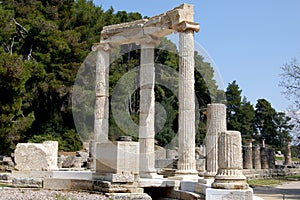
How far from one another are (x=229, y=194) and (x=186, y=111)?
6.34 metres

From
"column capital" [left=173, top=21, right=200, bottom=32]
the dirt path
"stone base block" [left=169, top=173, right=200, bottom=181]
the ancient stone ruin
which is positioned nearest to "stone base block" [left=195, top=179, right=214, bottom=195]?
the ancient stone ruin

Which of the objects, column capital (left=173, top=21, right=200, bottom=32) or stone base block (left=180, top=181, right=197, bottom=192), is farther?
column capital (left=173, top=21, right=200, bottom=32)

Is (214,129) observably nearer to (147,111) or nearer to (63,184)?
(63,184)

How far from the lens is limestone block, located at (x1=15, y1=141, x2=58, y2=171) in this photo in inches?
645

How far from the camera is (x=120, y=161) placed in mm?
11625

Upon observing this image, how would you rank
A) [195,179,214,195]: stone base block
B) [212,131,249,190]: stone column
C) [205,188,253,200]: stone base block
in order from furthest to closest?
[195,179,214,195]: stone base block
[212,131,249,190]: stone column
[205,188,253,200]: stone base block

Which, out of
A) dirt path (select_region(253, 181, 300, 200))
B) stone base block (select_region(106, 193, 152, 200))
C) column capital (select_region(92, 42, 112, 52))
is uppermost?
column capital (select_region(92, 42, 112, 52))

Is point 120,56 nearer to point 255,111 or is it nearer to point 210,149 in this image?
point 210,149

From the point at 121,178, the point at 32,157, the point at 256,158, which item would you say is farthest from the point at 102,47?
the point at 256,158

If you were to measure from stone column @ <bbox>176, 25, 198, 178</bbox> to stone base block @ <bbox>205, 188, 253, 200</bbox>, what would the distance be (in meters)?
5.11

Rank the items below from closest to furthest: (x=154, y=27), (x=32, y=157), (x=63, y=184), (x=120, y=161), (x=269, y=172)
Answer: (x=120, y=161), (x=63, y=184), (x=32, y=157), (x=154, y=27), (x=269, y=172)

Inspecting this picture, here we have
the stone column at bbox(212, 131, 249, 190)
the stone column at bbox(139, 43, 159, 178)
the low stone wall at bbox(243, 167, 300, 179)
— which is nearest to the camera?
the stone column at bbox(212, 131, 249, 190)

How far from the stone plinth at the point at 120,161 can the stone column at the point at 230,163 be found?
297 centimetres

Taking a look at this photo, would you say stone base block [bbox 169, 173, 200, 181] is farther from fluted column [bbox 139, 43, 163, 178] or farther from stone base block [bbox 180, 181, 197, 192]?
fluted column [bbox 139, 43, 163, 178]
